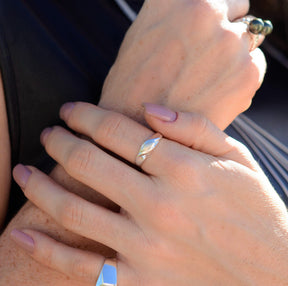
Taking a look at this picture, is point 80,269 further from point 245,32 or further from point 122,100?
point 245,32

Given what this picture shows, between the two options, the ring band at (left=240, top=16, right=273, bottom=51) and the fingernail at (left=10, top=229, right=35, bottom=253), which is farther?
the ring band at (left=240, top=16, right=273, bottom=51)

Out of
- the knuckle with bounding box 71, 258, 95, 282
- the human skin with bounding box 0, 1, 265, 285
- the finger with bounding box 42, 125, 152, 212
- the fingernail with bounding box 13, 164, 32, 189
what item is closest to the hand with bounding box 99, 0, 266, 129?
the human skin with bounding box 0, 1, 265, 285

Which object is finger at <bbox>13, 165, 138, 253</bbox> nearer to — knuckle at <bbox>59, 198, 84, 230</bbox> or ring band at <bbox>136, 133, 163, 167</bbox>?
knuckle at <bbox>59, 198, 84, 230</bbox>

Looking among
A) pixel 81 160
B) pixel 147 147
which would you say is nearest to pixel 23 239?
pixel 81 160

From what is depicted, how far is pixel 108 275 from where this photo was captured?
792 mm

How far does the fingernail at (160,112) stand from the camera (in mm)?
798

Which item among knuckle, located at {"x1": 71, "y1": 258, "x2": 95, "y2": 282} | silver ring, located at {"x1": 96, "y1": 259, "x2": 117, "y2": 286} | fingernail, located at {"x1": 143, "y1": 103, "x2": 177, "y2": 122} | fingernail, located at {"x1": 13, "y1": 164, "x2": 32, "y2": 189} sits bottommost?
silver ring, located at {"x1": 96, "y1": 259, "x2": 117, "y2": 286}

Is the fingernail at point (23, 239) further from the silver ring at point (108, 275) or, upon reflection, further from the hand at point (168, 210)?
the silver ring at point (108, 275)

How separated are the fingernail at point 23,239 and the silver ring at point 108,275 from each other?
0.15 metres

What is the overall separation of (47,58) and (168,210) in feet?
1.50

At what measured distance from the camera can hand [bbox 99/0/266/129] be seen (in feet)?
2.88

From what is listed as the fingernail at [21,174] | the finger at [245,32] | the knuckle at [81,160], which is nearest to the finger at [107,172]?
the knuckle at [81,160]

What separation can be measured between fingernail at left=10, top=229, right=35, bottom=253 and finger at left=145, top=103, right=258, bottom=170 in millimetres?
342

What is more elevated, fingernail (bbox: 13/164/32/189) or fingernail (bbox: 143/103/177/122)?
fingernail (bbox: 13/164/32/189)
